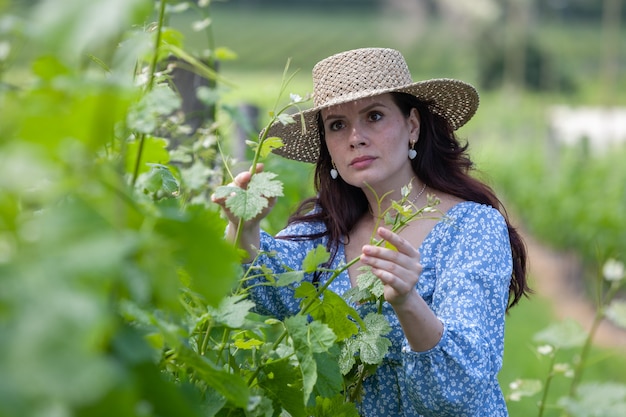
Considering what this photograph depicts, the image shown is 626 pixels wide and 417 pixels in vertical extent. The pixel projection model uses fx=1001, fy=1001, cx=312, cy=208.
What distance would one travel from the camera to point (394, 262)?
62.2 inches

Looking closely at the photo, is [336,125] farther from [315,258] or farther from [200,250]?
[200,250]

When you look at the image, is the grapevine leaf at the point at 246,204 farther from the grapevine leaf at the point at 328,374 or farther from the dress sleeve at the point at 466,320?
the dress sleeve at the point at 466,320

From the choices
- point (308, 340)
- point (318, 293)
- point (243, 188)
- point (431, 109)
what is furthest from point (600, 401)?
point (431, 109)

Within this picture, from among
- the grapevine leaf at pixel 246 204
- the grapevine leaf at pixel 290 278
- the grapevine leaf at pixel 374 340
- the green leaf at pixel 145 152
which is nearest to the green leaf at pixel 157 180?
the green leaf at pixel 145 152

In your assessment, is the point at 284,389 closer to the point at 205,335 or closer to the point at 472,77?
the point at 205,335

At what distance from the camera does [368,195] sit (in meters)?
2.48

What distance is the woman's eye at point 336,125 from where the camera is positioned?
7.77ft

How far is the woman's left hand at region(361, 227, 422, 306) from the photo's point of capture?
1.56m

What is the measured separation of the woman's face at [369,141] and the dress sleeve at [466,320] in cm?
20

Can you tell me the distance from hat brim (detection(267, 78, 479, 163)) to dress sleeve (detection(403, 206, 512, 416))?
325 millimetres

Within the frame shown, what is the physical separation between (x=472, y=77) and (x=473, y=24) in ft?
7.89

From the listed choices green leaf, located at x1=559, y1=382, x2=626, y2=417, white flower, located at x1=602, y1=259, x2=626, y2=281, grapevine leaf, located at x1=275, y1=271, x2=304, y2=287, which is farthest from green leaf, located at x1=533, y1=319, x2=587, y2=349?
grapevine leaf, located at x1=275, y1=271, x2=304, y2=287

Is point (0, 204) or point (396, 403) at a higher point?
point (0, 204)

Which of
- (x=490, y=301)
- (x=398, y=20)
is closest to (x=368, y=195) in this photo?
(x=490, y=301)
